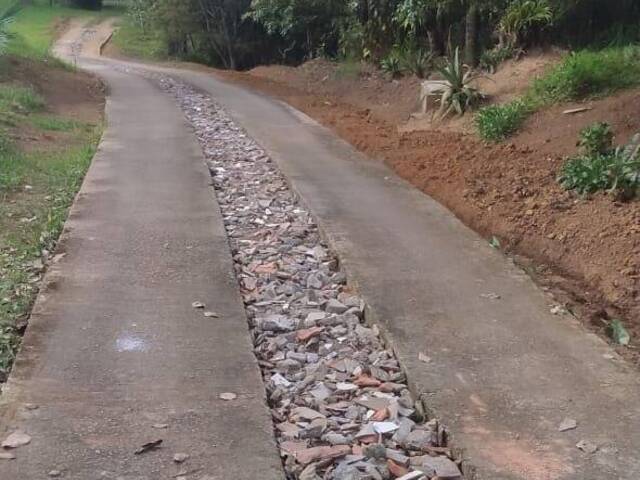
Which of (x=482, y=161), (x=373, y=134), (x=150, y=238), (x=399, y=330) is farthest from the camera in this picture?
(x=373, y=134)

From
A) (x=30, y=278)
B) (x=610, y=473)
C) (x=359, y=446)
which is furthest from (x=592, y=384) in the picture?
(x=30, y=278)

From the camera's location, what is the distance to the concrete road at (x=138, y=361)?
3.97 metres

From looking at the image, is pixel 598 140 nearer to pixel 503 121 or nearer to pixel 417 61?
pixel 503 121

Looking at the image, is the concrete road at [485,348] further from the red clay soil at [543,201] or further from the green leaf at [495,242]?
the red clay soil at [543,201]

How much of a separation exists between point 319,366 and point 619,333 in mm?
2033

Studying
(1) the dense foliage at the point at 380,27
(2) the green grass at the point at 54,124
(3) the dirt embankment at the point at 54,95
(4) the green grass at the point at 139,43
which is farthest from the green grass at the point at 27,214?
(4) the green grass at the point at 139,43

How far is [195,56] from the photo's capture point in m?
36.8

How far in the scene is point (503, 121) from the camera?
1127cm

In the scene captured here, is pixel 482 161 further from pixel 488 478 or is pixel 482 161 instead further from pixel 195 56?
pixel 195 56

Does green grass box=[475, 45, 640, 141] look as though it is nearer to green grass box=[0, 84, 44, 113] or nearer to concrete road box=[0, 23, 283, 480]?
concrete road box=[0, 23, 283, 480]

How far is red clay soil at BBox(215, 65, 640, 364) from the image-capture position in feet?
21.5

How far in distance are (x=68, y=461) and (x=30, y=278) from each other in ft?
9.43

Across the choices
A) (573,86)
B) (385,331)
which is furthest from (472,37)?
(385,331)

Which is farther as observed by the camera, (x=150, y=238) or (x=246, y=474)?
(x=150, y=238)
